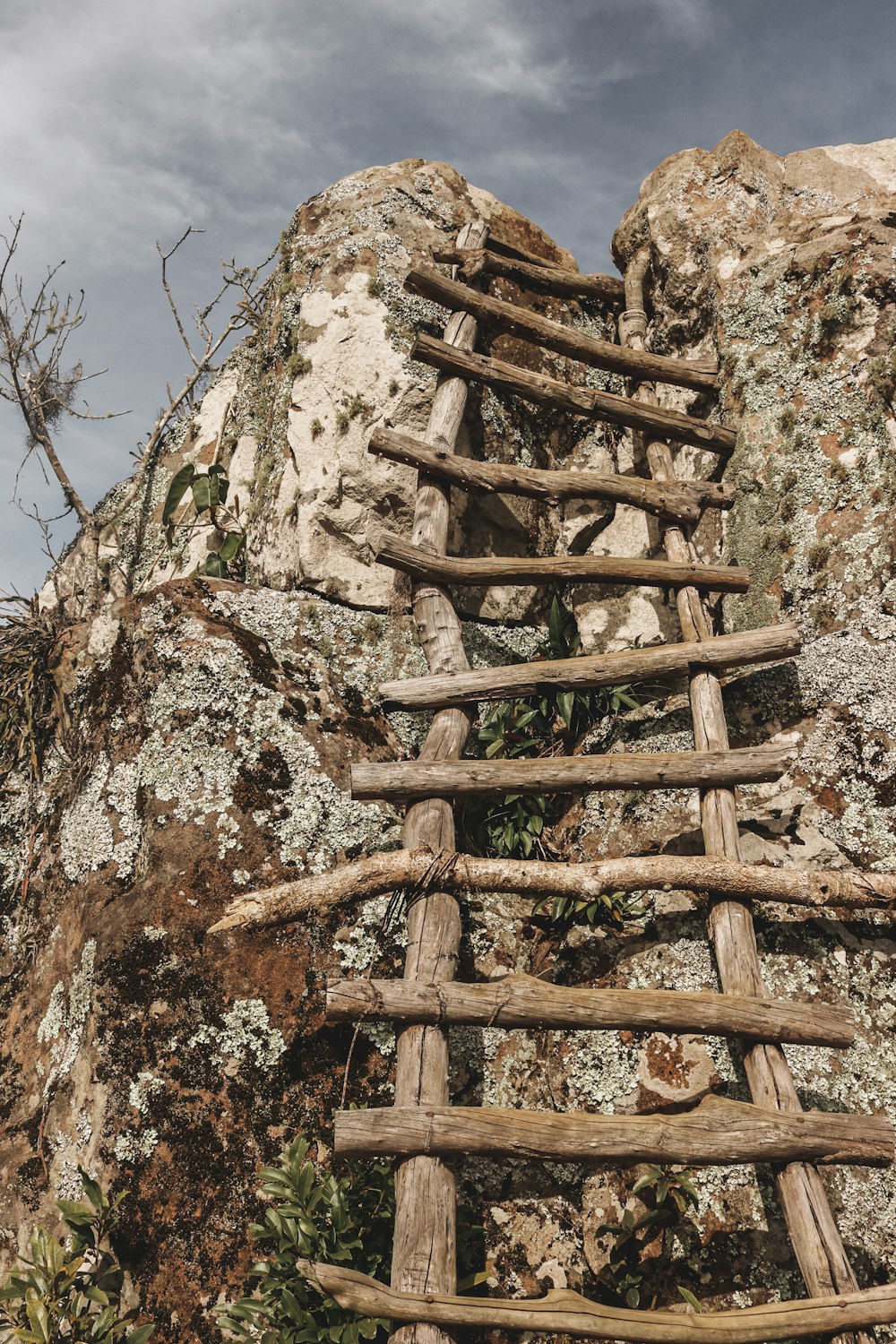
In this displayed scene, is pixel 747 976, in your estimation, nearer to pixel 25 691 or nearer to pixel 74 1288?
pixel 74 1288

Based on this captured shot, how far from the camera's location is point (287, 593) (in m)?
4.62

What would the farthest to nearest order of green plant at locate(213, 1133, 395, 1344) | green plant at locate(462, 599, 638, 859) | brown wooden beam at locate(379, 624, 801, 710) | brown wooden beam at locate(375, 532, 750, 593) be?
1. brown wooden beam at locate(375, 532, 750, 593)
2. green plant at locate(462, 599, 638, 859)
3. brown wooden beam at locate(379, 624, 801, 710)
4. green plant at locate(213, 1133, 395, 1344)

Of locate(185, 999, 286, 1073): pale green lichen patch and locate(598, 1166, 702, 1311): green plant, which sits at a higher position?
locate(185, 999, 286, 1073): pale green lichen patch

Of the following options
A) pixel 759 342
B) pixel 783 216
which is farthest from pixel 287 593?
pixel 783 216

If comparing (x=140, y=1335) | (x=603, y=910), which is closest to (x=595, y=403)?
(x=603, y=910)

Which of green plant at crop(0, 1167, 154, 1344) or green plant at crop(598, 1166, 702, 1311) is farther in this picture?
green plant at crop(598, 1166, 702, 1311)

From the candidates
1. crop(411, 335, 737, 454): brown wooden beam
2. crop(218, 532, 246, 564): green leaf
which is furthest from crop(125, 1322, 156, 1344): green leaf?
crop(411, 335, 737, 454): brown wooden beam

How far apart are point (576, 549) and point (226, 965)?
9.86 feet

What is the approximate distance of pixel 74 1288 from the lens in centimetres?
276

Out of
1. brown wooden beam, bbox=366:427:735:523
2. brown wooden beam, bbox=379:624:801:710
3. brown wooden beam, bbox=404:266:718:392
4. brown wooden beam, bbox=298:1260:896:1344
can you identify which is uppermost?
brown wooden beam, bbox=404:266:718:392

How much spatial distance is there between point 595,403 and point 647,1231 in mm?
3554

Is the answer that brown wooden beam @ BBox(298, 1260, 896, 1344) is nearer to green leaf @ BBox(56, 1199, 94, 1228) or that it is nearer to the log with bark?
the log with bark

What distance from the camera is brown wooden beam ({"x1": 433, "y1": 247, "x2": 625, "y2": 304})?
5.09m

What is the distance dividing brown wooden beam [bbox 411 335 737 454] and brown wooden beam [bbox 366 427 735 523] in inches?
14.7
